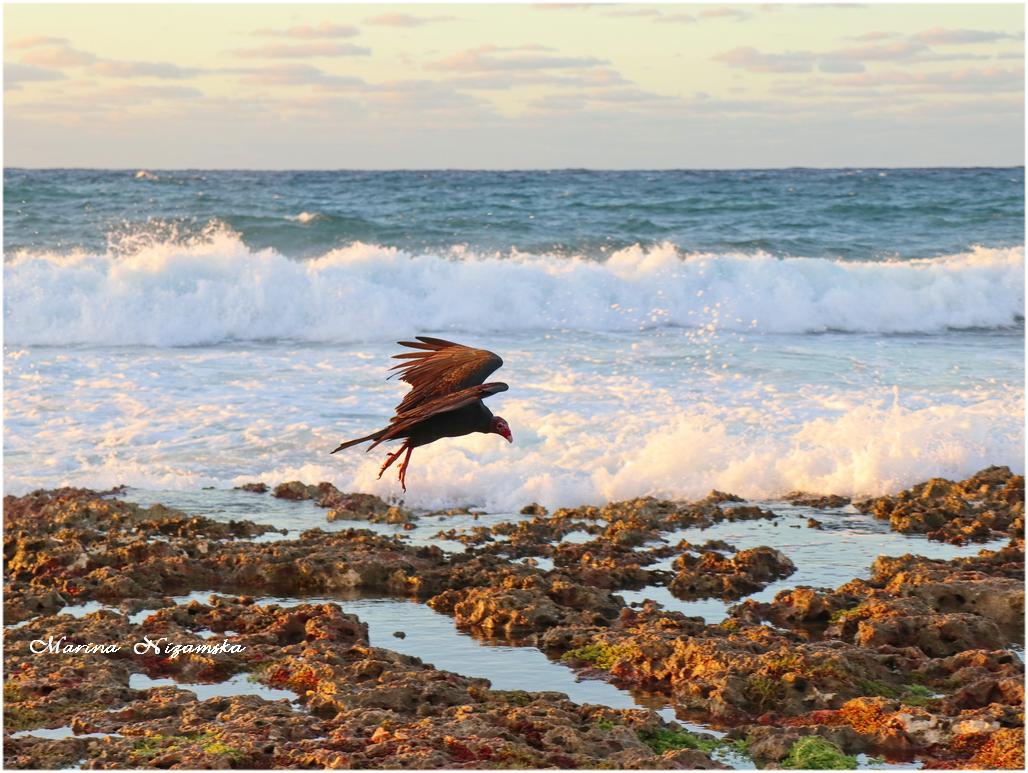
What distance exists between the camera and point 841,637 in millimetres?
8617

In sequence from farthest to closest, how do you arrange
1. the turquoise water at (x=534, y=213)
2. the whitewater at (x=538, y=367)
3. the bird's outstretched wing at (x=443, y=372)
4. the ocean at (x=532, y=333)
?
the turquoise water at (x=534, y=213) → the ocean at (x=532, y=333) → the whitewater at (x=538, y=367) → the bird's outstretched wing at (x=443, y=372)

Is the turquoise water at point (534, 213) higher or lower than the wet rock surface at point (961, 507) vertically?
higher

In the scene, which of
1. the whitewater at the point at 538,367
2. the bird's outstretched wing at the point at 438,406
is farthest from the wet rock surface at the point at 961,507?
the bird's outstretched wing at the point at 438,406

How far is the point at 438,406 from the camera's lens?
6.37 metres

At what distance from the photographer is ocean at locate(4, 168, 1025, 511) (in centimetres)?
1350

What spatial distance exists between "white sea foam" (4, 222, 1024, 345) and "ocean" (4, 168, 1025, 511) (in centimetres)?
7

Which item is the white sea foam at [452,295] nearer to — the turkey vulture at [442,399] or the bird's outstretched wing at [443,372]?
the bird's outstretched wing at [443,372]

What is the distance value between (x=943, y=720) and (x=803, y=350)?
13.7 m

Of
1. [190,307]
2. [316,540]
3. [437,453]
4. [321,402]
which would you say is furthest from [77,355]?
[316,540]

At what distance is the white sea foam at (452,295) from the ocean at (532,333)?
68 mm

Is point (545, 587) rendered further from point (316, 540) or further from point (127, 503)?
point (127, 503)

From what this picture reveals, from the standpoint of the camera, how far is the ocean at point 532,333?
44.3ft

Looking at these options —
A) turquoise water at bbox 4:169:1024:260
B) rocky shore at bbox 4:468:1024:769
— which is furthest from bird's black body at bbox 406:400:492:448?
turquoise water at bbox 4:169:1024:260

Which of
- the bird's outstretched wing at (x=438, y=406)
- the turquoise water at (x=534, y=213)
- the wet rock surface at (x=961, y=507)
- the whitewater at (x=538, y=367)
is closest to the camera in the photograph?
the bird's outstretched wing at (x=438, y=406)
